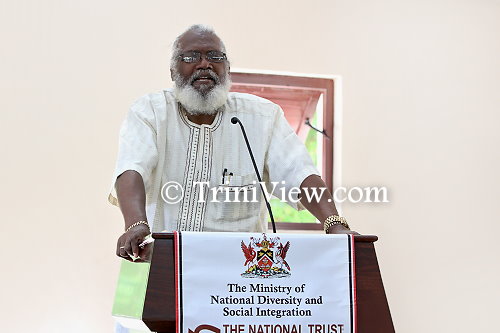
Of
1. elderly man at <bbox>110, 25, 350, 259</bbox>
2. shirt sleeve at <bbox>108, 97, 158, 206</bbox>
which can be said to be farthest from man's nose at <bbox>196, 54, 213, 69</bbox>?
shirt sleeve at <bbox>108, 97, 158, 206</bbox>

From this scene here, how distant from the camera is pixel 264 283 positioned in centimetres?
156

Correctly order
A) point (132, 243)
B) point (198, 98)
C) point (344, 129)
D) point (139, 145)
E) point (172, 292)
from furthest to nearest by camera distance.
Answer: point (344, 129) < point (198, 98) < point (139, 145) < point (132, 243) < point (172, 292)

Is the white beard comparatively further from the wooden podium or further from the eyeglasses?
the wooden podium

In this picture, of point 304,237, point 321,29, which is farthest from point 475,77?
point 304,237

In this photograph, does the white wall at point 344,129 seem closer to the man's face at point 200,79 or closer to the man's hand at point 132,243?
the man's face at point 200,79

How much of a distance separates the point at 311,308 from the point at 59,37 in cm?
287

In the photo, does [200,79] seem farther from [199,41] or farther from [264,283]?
[264,283]

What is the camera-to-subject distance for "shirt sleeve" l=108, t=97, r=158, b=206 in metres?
2.18

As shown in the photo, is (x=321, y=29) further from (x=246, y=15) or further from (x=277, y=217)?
(x=277, y=217)

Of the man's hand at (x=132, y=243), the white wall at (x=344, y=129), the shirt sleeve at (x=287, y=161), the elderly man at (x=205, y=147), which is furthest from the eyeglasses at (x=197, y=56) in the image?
the white wall at (x=344, y=129)

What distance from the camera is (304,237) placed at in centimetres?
161

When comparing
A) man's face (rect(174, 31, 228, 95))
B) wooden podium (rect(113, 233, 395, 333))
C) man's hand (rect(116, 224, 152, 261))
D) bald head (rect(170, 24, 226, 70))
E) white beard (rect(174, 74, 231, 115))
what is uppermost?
bald head (rect(170, 24, 226, 70))

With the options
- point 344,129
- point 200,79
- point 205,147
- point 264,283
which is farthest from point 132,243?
point 344,129

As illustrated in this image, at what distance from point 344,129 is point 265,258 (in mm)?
2856
